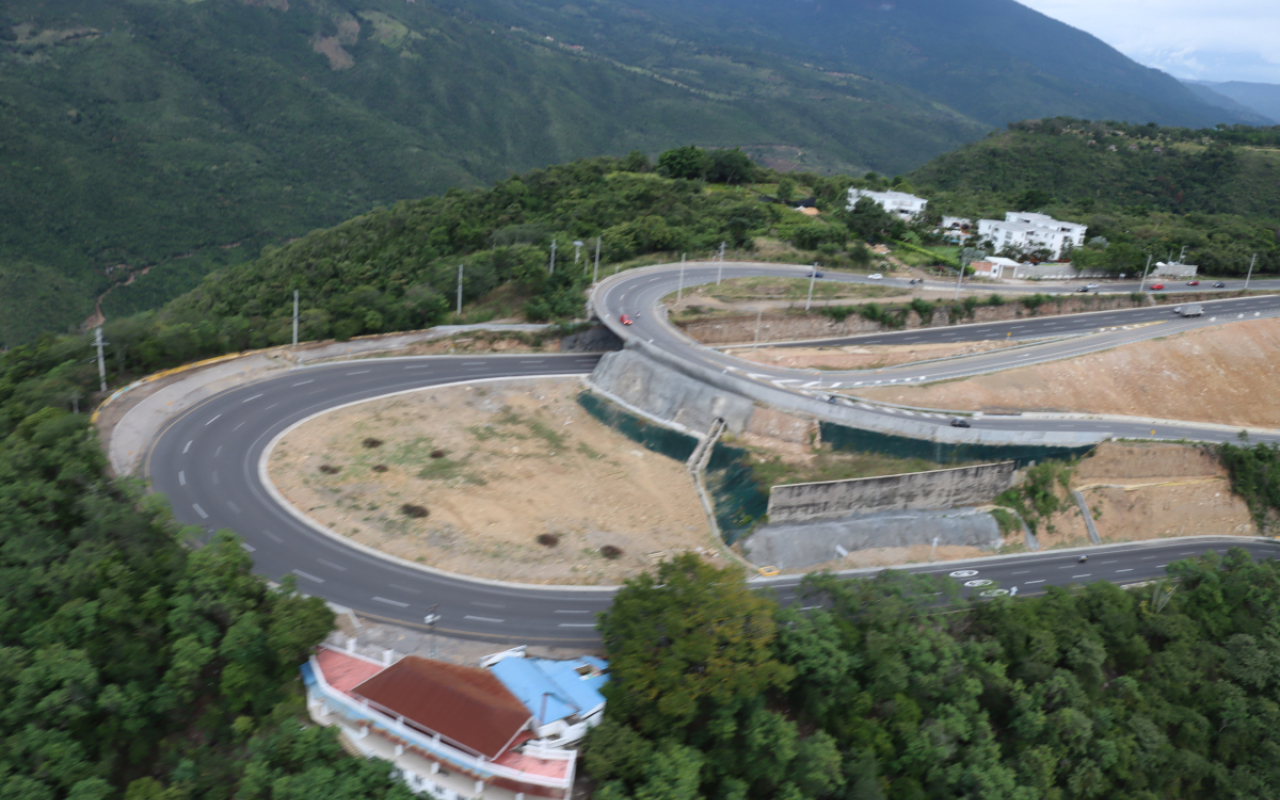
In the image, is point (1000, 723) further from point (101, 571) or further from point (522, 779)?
point (101, 571)

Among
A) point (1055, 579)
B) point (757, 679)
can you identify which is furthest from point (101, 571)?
point (1055, 579)

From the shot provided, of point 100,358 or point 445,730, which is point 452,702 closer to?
point 445,730

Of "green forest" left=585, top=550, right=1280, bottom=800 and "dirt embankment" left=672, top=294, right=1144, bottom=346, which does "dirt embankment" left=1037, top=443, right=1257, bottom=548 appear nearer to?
"green forest" left=585, top=550, right=1280, bottom=800

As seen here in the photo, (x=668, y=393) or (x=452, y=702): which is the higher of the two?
(x=668, y=393)

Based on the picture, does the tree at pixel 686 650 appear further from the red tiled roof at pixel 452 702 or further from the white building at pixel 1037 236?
the white building at pixel 1037 236

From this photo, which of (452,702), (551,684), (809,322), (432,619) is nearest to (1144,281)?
(809,322)

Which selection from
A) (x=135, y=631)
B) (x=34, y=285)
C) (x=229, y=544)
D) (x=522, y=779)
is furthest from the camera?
(x=34, y=285)

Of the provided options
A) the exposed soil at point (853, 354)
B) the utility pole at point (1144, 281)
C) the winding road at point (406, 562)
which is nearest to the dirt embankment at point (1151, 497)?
the winding road at point (406, 562)
